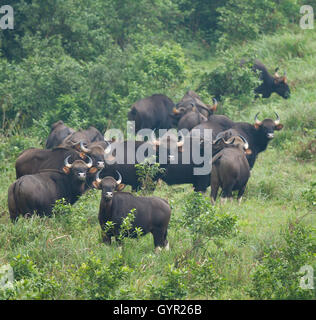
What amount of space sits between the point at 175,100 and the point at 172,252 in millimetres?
8043

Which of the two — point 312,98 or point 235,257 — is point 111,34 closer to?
point 312,98

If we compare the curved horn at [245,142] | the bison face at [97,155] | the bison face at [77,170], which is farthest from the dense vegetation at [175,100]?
the bison face at [97,155]

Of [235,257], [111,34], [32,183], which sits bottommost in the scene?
[235,257]

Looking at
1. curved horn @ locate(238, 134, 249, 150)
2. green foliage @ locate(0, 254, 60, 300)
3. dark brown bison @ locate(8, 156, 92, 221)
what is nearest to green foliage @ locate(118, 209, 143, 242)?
green foliage @ locate(0, 254, 60, 300)

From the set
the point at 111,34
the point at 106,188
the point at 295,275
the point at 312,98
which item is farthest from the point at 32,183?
the point at 111,34

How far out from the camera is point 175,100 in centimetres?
1638

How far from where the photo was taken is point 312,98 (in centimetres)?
1584

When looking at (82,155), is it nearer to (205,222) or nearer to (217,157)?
(217,157)

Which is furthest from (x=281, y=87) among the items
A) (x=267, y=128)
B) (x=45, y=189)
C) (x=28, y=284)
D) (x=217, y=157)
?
(x=28, y=284)

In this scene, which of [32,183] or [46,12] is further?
[46,12]

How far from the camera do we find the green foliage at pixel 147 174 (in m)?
10.8

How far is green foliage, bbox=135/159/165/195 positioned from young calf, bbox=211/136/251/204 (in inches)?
36.4

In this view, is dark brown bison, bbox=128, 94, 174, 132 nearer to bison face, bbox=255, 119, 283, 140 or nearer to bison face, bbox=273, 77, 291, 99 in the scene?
bison face, bbox=255, 119, 283, 140
